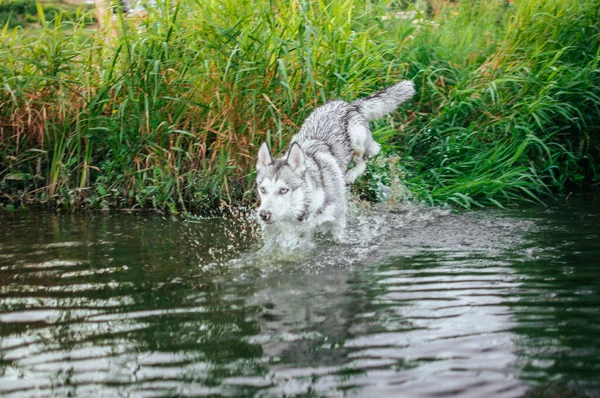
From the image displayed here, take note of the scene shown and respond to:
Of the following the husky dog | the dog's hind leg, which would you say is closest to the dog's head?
the husky dog

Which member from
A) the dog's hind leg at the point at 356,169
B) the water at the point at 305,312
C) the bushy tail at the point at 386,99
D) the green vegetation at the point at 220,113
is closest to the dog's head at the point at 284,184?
the water at the point at 305,312

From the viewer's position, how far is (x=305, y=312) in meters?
3.93

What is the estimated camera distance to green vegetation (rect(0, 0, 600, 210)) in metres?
6.88

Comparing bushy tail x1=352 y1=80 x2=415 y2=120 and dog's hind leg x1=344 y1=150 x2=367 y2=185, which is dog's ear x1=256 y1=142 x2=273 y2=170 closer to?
dog's hind leg x1=344 y1=150 x2=367 y2=185

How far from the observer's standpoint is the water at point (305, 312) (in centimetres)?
306

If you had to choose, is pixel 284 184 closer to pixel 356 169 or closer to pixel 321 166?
pixel 321 166

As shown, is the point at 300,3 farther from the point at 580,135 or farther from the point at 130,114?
the point at 580,135

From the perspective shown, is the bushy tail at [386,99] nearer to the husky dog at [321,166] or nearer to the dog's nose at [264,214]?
the husky dog at [321,166]

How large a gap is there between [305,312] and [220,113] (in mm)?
3463

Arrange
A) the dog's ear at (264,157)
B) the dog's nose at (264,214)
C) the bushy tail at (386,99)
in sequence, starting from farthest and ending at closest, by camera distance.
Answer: the bushy tail at (386,99)
the dog's ear at (264,157)
the dog's nose at (264,214)

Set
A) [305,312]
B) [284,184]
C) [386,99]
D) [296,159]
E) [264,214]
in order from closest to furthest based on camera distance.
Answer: [305,312] < [264,214] < [284,184] < [296,159] < [386,99]

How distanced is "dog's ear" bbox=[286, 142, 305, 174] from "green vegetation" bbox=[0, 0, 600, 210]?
1359 millimetres

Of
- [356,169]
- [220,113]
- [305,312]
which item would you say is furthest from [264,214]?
[220,113]

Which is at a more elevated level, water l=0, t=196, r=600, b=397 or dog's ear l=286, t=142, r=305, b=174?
dog's ear l=286, t=142, r=305, b=174
